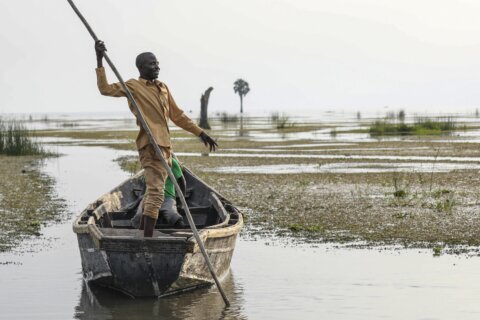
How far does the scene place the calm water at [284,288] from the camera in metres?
8.25

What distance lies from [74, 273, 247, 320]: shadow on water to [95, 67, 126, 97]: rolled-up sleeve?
2.00 meters

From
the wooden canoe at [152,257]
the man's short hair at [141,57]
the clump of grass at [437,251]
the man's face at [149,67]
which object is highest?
the man's short hair at [141,57]

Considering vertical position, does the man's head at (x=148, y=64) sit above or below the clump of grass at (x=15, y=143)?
above

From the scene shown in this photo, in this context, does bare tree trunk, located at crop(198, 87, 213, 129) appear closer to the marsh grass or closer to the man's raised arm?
the marsh grass

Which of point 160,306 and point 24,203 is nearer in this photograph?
point 160,306

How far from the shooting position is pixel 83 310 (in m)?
8.49

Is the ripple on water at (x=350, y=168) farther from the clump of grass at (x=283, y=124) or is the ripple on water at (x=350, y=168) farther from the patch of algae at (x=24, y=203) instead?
the clump of grass at (x=283, y=124)

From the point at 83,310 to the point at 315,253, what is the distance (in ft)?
11.6

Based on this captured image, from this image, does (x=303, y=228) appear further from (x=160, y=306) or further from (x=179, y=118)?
(x=160, y=306)

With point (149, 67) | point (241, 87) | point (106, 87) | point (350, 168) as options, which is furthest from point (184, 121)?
point (241, 87)

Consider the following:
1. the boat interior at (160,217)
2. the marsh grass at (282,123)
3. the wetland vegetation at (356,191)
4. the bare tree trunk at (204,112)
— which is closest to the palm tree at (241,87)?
the marsh grass at (282,123)

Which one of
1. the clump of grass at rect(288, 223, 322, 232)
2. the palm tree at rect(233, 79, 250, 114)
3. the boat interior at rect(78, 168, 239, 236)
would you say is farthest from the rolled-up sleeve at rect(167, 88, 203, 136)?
the palm tree at rect(233, 79, 250, 114)

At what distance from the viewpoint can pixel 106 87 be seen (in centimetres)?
840

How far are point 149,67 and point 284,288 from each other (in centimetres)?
266
